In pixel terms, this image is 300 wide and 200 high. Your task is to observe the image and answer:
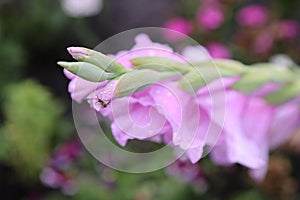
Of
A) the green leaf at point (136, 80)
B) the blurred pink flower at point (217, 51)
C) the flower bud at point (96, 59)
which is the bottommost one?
the blurred pink flower at point (217, 51)

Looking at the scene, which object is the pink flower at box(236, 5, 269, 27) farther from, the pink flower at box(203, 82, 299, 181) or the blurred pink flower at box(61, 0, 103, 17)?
the pink flower at box(203, 82, 299, 181)

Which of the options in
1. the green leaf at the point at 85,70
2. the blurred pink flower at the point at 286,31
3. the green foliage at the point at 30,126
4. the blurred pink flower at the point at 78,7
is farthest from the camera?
the blurred pink flower at the point at 78,7

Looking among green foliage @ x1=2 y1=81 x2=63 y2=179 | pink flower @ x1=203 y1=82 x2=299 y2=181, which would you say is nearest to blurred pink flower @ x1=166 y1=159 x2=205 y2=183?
green foliage @ x1=2 y1=81 x2=63 y2=179

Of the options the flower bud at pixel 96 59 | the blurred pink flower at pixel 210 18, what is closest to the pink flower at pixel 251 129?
the flower bud at pixel 96 59

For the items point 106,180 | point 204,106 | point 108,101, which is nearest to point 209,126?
point 204,106

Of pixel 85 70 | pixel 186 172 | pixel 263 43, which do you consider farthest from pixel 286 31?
pixel 85 70

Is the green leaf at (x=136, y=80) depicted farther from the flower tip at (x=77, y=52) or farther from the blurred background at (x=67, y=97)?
the blurred background at (x=67, y=97)

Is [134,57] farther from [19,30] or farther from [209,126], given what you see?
[19,30]
